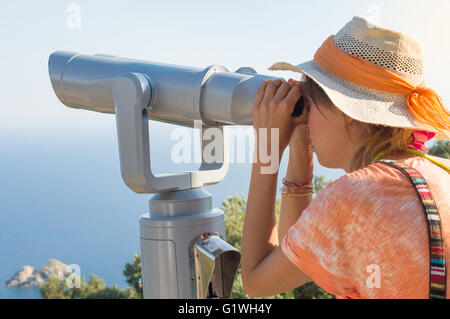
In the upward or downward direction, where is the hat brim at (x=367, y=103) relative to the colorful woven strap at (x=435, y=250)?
upward

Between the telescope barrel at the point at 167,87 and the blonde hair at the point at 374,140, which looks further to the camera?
the telescope barrel at the point at 167,87

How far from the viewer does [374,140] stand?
3.38ft

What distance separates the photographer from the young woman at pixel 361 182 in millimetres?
839

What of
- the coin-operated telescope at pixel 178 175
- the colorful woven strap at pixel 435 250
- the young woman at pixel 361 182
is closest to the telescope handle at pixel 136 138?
the coin-operated telescope at pixel 178 175

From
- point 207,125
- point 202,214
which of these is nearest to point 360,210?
point 202,214

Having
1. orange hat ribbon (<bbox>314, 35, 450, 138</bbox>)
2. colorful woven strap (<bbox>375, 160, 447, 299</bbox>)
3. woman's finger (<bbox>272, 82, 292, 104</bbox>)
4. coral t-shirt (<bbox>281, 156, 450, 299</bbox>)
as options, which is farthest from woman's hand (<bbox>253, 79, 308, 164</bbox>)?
colorful woven strap (<bbox>375, 160, 447, 299</bbox>)

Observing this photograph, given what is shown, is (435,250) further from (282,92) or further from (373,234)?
(282,92)

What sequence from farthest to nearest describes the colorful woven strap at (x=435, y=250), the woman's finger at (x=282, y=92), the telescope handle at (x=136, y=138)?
the telescope handle at (x=136, y=138), the woman's finger at (x=282, y=92), the colorful woven strap at (x=435, y=250)

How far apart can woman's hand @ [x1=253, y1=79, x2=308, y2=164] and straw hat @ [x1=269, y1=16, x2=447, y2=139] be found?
0.06 meters

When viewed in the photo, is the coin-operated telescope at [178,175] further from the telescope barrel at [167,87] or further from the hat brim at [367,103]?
the hat brim at [367,103]

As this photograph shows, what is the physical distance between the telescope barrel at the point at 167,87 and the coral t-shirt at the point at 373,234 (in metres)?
0.37

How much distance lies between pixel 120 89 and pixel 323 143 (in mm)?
510

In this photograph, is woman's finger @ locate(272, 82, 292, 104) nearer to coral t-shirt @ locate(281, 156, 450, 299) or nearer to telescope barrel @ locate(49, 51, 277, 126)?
telescope barrel @ locate(49, 51, 277, 126)
